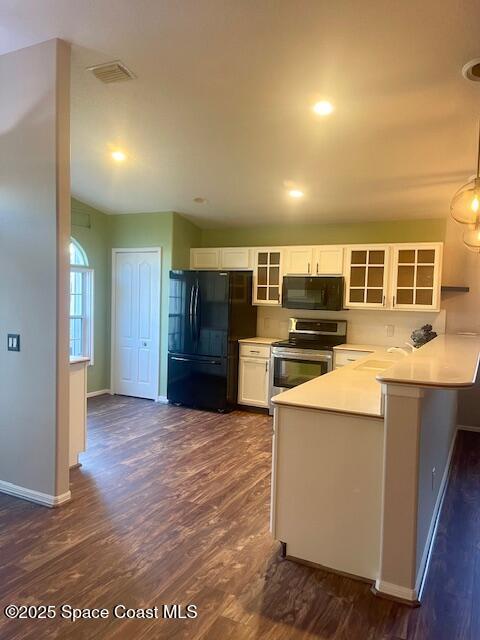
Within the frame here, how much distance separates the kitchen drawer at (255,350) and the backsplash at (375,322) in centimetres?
54

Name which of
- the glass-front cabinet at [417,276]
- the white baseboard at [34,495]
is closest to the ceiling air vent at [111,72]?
the white baseboard at [34,495]

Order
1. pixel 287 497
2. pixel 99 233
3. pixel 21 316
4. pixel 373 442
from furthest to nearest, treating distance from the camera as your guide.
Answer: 1. pixel 99 233
2. pixel 21 316
3. pixel 287 497
4. pixel 373 442

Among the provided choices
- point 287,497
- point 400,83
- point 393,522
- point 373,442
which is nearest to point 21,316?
point 287,497

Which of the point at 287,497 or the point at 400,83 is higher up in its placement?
the point at 400,83

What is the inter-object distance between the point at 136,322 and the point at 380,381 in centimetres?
452

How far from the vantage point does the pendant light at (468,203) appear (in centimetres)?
279

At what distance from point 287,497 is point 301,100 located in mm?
2531

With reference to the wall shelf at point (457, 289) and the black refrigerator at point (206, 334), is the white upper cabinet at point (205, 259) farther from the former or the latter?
the wall shelf at point (457, 289)

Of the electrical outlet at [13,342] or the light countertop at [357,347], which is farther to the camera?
the light countertop at [357,347]

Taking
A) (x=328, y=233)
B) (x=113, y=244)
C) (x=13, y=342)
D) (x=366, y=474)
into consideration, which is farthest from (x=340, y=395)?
(x=113, y=244)

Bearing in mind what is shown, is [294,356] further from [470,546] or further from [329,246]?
[470,546]

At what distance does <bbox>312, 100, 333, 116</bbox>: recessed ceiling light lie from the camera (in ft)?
9.84

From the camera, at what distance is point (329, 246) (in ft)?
17.1

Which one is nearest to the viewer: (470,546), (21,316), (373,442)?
(373,442)
